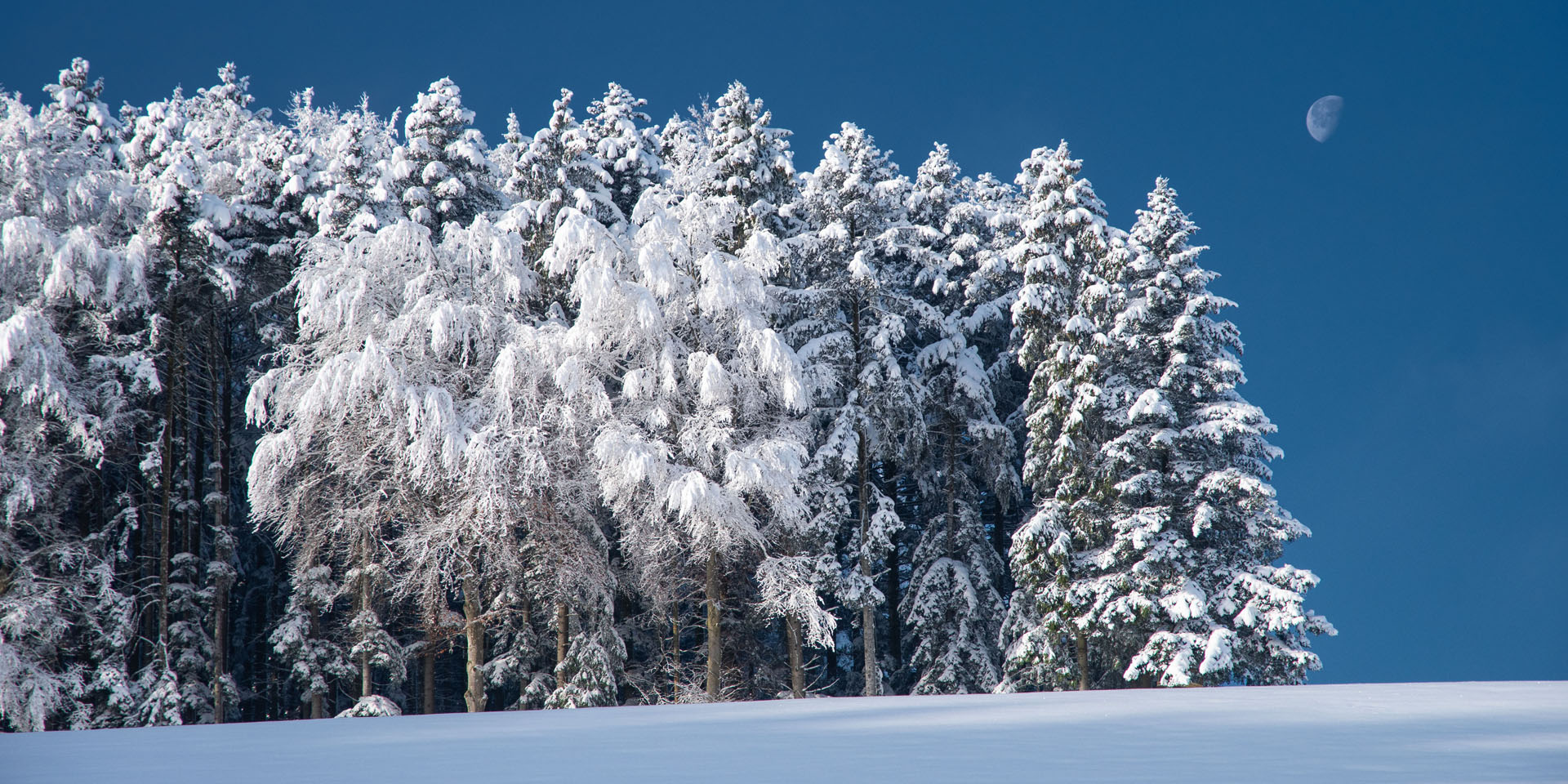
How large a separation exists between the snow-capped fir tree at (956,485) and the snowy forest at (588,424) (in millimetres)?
114

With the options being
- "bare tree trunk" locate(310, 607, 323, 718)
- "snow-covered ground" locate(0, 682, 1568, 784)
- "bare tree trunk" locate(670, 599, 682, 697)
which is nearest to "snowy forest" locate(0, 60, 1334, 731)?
"bare tree trunk" locate(670, 599, 682, 697)

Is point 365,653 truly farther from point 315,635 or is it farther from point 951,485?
point 951,485

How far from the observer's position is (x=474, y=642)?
2030cm

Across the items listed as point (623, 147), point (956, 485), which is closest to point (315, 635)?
point (623, 147)

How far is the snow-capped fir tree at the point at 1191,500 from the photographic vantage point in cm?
2078

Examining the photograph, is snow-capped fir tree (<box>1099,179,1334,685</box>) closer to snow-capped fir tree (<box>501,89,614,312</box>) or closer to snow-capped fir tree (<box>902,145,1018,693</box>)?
snow-capped fir tree (<box>902,145,1018,693</box>)

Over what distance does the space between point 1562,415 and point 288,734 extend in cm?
22326

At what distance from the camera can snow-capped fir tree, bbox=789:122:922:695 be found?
72.8 ft

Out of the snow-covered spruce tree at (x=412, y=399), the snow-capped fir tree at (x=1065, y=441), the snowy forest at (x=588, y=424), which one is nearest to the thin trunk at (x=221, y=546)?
the snowy forest at (x=588, y=424)

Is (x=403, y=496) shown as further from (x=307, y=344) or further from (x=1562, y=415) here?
(x=1562, y=415)

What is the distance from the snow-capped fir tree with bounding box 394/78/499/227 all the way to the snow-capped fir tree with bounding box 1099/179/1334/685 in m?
14.5

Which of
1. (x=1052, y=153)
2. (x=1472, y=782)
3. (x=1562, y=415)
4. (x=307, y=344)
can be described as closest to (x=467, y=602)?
(x=307, y=344)

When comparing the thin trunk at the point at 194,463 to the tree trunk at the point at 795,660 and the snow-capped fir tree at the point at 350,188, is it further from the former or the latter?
the tree trunk at the point at 795,660

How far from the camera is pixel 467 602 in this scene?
2030 centimetres
